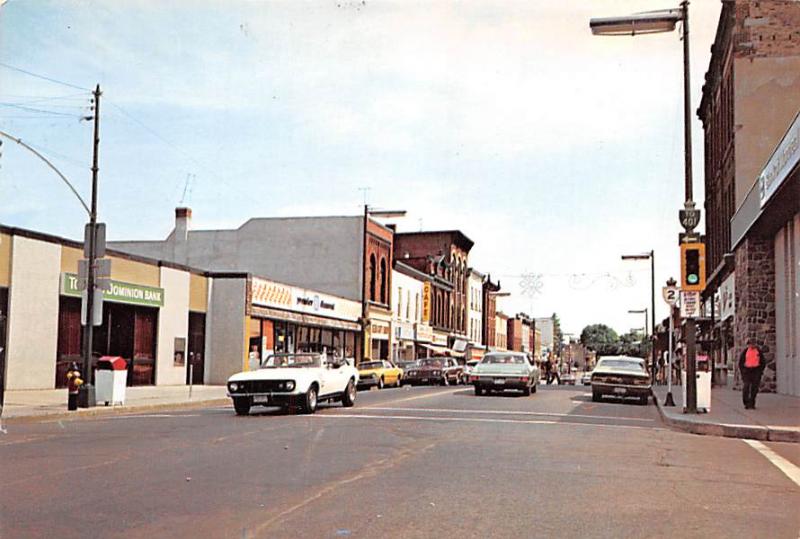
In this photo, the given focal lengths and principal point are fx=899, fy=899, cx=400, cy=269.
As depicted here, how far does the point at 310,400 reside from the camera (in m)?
19.9

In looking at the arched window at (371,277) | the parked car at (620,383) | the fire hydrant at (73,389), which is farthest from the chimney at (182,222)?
the fire hydrant at (73,389)

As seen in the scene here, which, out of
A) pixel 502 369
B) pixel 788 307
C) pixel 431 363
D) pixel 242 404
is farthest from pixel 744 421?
pixel 431 363

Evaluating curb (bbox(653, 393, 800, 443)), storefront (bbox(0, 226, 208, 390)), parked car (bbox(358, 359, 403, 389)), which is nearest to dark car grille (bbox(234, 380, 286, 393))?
storefront (bbox(0, 226, 208, 390))

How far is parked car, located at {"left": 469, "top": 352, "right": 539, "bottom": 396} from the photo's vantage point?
92.3 feet

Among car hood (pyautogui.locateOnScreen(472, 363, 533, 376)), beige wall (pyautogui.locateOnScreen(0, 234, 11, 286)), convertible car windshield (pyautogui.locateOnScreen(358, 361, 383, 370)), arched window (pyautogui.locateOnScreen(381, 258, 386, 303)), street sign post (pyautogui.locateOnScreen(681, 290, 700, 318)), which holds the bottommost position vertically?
convertible car windshield (pyautogui.locateOnScreen(358, 361, 383, 370))

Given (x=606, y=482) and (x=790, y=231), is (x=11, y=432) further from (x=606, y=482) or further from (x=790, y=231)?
(x=790, y=231)

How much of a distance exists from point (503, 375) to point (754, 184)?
34.2ft

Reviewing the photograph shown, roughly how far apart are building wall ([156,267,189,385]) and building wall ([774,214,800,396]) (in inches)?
887

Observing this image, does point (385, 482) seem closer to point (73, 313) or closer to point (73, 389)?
point (73, 389)

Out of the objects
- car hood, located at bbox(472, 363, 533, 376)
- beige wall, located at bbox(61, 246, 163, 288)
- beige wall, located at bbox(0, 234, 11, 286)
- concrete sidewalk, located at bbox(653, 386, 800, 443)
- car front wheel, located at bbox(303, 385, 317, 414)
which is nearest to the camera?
concrete sidewalk, located at bbox(653, 386, 800, 443)

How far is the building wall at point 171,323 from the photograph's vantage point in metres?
35.2

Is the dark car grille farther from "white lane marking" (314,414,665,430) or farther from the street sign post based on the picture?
the street sign post

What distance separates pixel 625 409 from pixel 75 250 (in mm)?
18345

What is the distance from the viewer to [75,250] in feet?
98.2
